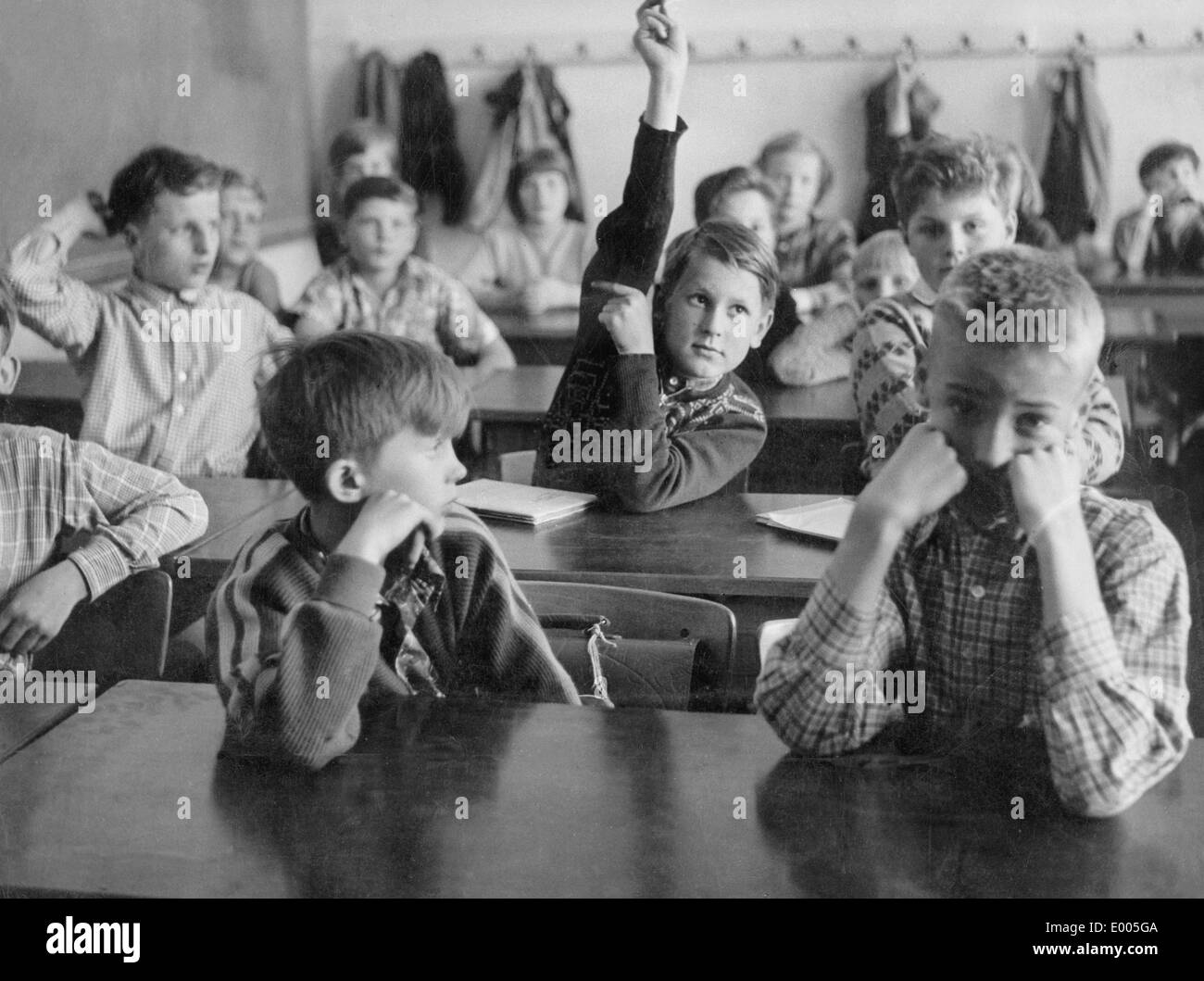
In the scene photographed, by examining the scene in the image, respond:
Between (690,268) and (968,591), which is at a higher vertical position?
(690,268)

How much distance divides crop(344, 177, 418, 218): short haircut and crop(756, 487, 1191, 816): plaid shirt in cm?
78

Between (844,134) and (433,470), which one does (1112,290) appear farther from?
(433,470)

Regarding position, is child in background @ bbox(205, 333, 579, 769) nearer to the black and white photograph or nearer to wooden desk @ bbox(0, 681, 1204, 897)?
the black and white photograph

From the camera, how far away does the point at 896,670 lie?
152 centimetres

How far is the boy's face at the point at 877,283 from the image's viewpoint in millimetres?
1658

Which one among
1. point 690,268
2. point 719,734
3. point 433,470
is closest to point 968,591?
point 719,734

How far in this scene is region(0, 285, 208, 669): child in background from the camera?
183 centimetres

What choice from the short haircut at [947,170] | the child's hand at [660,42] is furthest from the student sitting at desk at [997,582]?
the child's hand at [660,42]

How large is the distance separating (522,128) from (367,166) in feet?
0.74

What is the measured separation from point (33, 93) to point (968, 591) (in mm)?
1455

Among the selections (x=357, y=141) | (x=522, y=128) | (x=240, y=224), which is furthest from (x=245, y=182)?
(x=522, y=128)

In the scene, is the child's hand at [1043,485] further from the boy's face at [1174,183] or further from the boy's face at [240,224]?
the boy's face at [240,224]
